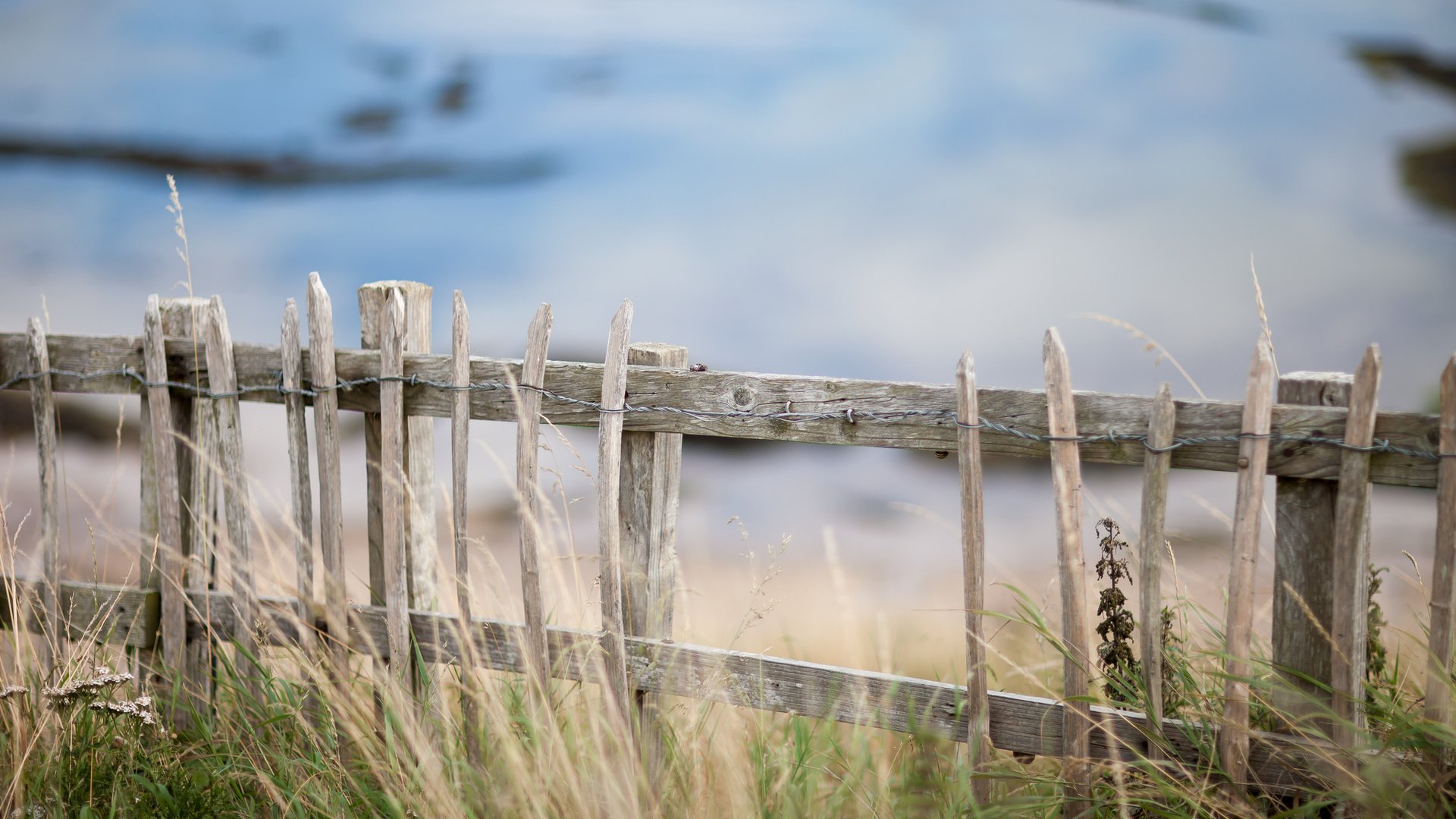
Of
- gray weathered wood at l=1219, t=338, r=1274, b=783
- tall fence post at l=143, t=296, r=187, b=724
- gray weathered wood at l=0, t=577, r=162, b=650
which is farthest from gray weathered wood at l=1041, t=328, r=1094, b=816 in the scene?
gray weathered wood at l=0, t=577, r=162, b=650

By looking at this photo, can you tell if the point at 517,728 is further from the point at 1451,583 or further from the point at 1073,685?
the point at 1451,583

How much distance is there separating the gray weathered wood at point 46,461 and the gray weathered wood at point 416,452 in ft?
4.57

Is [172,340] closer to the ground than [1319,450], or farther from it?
farther from it

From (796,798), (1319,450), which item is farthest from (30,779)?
(1319,450)

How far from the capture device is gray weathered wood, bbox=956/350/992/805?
2.59 meters

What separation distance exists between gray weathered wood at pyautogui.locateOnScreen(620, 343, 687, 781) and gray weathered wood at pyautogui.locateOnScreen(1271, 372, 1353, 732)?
1728 millimetres

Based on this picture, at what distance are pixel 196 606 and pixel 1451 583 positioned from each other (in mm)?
4045

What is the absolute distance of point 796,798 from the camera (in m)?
2.42

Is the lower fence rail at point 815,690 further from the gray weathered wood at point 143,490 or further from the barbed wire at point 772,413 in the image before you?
the barbed wire at point 772,413

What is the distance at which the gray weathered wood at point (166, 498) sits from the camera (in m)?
3.47

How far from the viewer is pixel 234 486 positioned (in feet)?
11.1

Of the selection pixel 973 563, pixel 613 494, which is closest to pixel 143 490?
pixel 613 494

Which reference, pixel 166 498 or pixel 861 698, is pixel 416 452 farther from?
pixel 861 698

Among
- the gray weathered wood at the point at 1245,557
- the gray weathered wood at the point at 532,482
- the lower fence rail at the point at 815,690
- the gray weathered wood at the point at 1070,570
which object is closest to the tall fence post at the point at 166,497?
the lower fence rail at the point at 815,690
